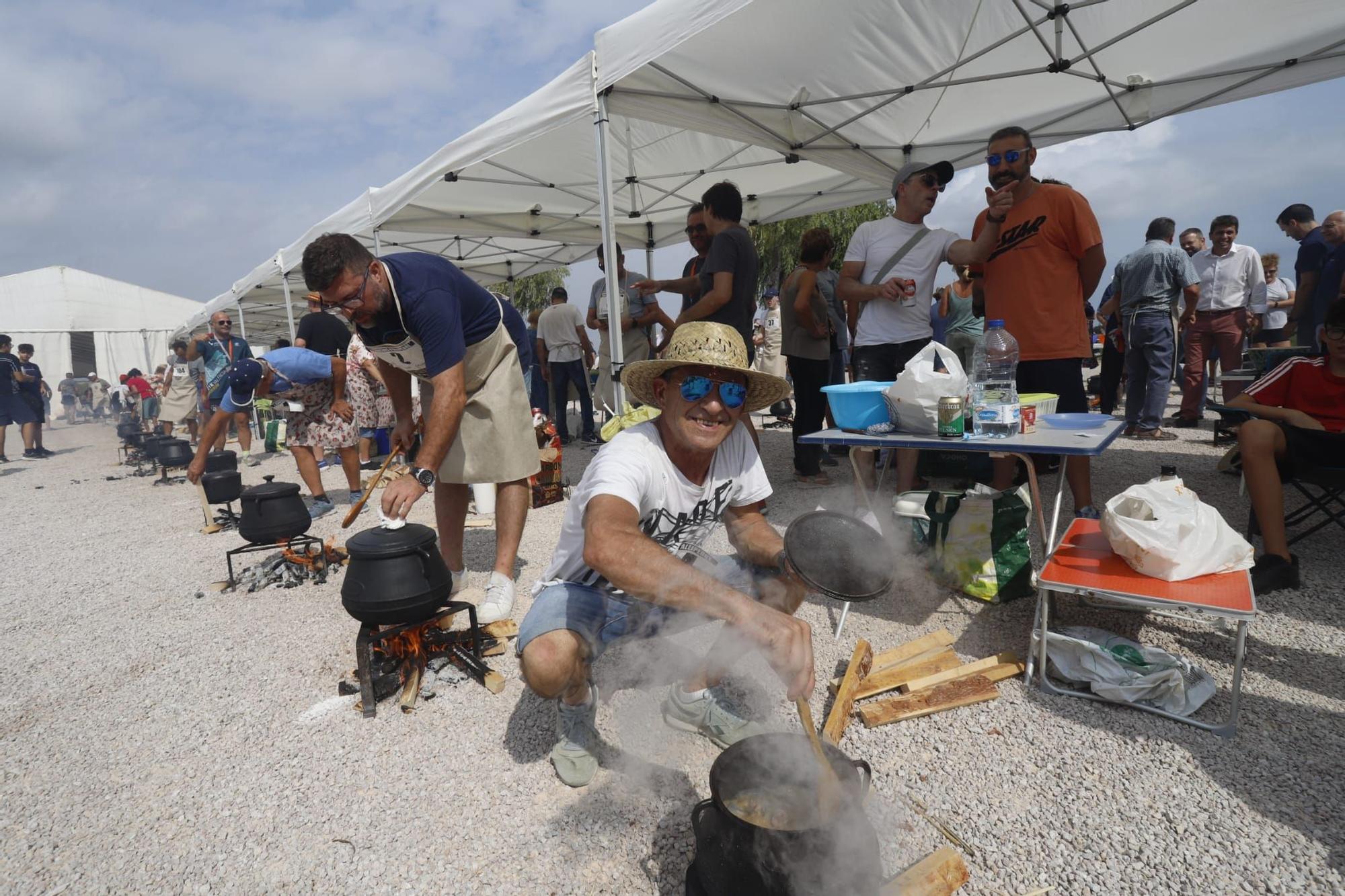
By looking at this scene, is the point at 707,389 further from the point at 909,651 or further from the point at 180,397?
the point at 180,397

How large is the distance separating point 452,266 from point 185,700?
7.26ft

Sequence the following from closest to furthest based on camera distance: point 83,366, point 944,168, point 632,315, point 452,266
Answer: point 452,266 < point 944,168 < point 632,315 < point 83,366

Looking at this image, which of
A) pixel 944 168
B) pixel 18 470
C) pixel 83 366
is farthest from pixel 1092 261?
pixel 83 366

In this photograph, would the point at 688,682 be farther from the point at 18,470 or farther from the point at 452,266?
the point at 18,470

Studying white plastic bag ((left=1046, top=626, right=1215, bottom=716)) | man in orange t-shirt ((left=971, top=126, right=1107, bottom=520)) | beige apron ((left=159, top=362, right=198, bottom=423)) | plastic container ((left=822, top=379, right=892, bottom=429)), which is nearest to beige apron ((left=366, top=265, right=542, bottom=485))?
plastic container ((left=822, top=379, right=892, bottom=429))

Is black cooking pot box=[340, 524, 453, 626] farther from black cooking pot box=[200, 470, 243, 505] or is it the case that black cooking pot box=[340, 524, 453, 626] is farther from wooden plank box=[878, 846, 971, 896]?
black cooking pot box=[200, 470, 243, 505]

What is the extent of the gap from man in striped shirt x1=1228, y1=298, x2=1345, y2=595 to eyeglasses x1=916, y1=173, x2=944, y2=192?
76.1 inches

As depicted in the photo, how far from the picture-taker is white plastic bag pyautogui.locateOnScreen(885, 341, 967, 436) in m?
2.82

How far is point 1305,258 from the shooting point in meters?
5.50

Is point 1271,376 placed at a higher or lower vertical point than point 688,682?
higher

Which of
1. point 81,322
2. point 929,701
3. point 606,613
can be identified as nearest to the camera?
point 606,613

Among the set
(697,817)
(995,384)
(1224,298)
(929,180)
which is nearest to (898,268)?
(929,180)

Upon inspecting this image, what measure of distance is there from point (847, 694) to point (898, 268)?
2.63 m

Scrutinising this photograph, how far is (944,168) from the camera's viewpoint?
3.65 meters
